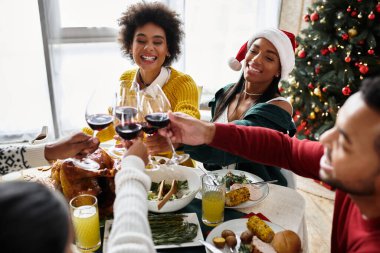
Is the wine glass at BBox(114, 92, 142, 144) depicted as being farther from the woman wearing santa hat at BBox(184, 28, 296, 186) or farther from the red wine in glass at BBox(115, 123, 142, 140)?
the woman wearing santa hat at BBox(184, 28, 296, 186)

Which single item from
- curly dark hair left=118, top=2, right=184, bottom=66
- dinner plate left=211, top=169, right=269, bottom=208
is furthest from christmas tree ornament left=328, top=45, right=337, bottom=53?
dinner plate left=211, top=169, right=269, bottom=208

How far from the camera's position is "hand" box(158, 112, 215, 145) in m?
1.41

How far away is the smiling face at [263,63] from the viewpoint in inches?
80.0

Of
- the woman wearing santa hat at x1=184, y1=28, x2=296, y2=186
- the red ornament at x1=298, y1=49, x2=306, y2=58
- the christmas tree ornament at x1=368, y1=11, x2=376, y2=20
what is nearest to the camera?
the woman wearing santa hat at x1=184, y1=28, x2=296, y2=186

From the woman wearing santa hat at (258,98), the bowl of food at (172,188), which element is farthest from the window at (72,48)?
the bowl of food at (172,188)

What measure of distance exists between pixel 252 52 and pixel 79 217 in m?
1.44

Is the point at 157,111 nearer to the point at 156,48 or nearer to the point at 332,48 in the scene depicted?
the point at 156,48

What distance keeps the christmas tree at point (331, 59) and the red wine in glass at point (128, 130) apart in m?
2.23

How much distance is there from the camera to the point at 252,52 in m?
2.10

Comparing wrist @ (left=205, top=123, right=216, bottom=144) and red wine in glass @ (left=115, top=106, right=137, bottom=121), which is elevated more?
red wine in glass @ (left=115, top=106, right=137, bottom=121)

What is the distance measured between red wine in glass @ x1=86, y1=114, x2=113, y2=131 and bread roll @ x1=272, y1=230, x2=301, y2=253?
75 cm

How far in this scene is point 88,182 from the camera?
4.21 ft

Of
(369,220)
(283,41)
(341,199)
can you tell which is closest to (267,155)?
(341,199)

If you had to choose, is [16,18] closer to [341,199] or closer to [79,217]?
[79,217]
